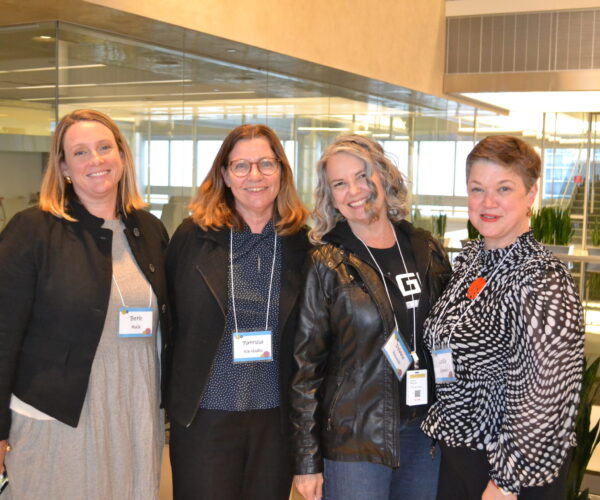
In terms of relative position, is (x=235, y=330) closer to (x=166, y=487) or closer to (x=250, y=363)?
(x=250, y=363)

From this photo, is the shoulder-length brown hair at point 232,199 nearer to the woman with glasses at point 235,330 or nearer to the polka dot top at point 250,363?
the woman with glasses at point 235,330

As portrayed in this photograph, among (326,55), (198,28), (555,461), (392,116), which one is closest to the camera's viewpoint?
(555,461)

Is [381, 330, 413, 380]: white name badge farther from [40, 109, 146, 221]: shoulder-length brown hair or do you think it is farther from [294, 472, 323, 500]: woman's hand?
[40, 109, 146, 221]: shoulder-length brown hair

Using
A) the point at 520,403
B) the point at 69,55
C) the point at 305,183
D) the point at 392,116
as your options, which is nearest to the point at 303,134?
the point at 305,183

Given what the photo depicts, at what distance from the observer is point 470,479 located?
78.5 inches

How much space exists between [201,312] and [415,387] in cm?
70

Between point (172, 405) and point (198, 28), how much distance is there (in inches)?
115

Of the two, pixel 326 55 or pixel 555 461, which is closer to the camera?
pixel 555 461

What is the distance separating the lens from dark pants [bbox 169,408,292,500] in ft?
7.50

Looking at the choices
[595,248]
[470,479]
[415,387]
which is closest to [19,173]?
[415,387]

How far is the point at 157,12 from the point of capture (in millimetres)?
4227

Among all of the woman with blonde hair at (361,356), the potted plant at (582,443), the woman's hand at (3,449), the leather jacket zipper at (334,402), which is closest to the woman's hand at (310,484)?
the woman with blonde hair at (361,356)

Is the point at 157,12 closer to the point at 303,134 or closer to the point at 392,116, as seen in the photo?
the point at 303,134

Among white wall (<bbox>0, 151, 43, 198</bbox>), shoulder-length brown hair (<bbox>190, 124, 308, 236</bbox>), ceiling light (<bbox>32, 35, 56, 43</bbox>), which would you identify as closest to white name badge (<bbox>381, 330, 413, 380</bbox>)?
shoulder-length brown hair (<bbox>190, 124, 308, 236</bbox>)
